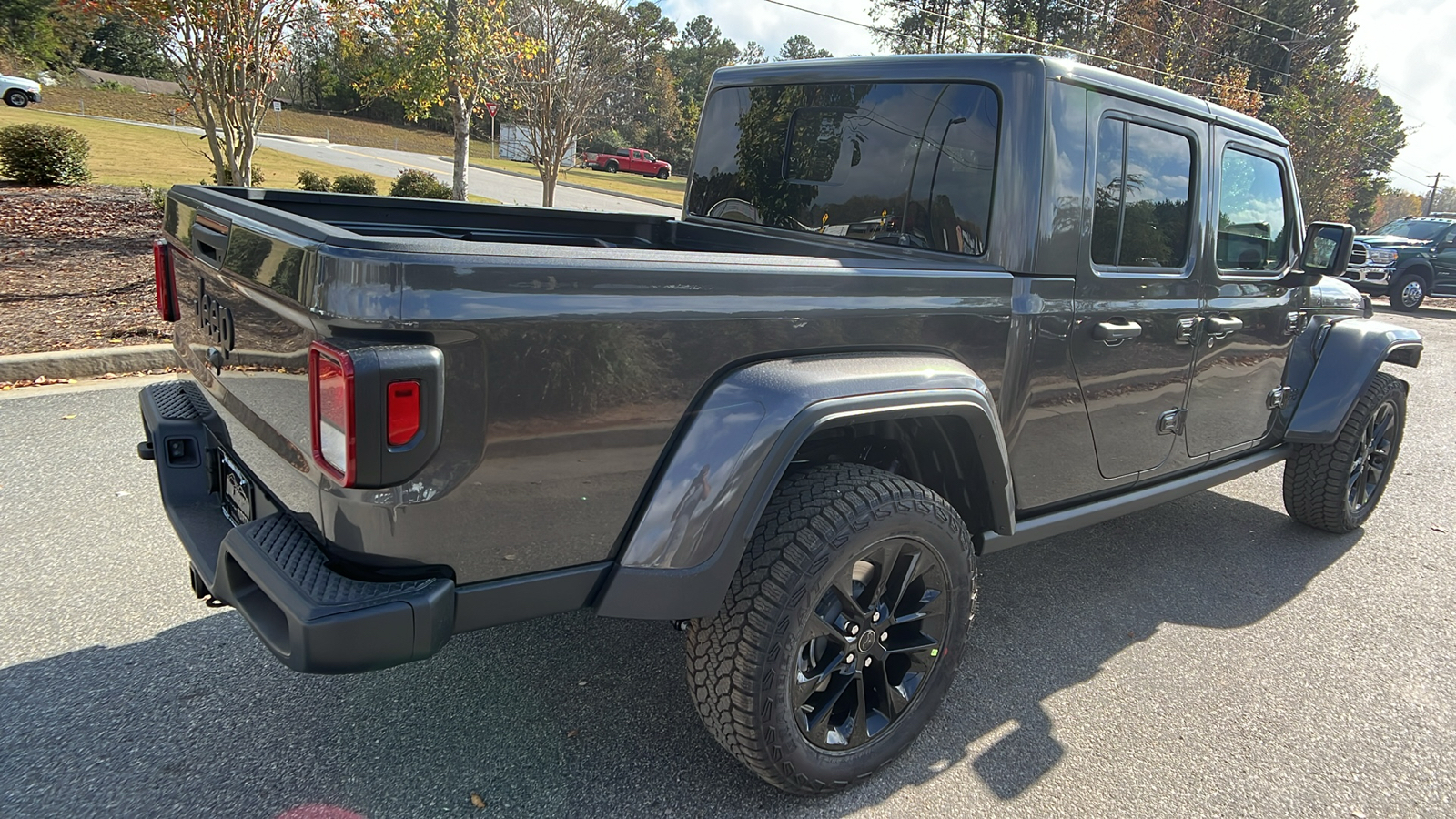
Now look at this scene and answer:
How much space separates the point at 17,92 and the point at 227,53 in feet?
116

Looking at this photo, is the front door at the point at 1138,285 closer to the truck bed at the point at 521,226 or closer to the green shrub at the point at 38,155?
the truck bed at the point at 521,226

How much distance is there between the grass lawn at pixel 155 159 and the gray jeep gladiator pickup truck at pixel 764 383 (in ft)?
45.4

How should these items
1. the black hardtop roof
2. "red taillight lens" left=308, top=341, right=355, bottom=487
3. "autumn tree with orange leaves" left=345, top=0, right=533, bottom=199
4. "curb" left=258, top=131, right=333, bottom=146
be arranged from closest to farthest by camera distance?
"red taillight lens" left=308, top=341, right=355, bottom=487 → the black hardtop roof → "autumn tree with orange leaves" left=345, top=0, right=533, bottom=199 → "curb" left=258, top=131, right=333, bottom=146

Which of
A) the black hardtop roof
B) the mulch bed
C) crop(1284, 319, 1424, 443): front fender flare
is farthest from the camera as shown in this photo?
the mulch bed

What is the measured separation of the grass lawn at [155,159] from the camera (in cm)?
1775

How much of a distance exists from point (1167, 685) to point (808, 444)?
1.60m

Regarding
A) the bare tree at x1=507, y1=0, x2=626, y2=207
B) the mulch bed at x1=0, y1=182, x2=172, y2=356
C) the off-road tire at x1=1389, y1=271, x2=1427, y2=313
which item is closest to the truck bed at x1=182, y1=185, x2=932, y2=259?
the mulch bed at x1=0, y1=182, x2=172, y2=356

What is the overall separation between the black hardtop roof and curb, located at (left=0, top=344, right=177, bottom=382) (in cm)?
434

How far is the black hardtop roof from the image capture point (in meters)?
2.69

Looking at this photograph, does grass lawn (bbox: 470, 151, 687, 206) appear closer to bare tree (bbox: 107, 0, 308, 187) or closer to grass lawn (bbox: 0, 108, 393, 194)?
grass lawn (bbox: 0, 108, 393, 194)

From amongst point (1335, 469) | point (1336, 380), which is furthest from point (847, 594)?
point (1335, 469)

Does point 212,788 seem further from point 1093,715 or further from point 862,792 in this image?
point 1093,715

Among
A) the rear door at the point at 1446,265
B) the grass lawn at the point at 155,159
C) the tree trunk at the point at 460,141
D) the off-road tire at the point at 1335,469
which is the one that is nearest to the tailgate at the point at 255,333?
the off-road tire at the point at 1335,469

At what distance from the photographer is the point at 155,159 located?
71.1ft
